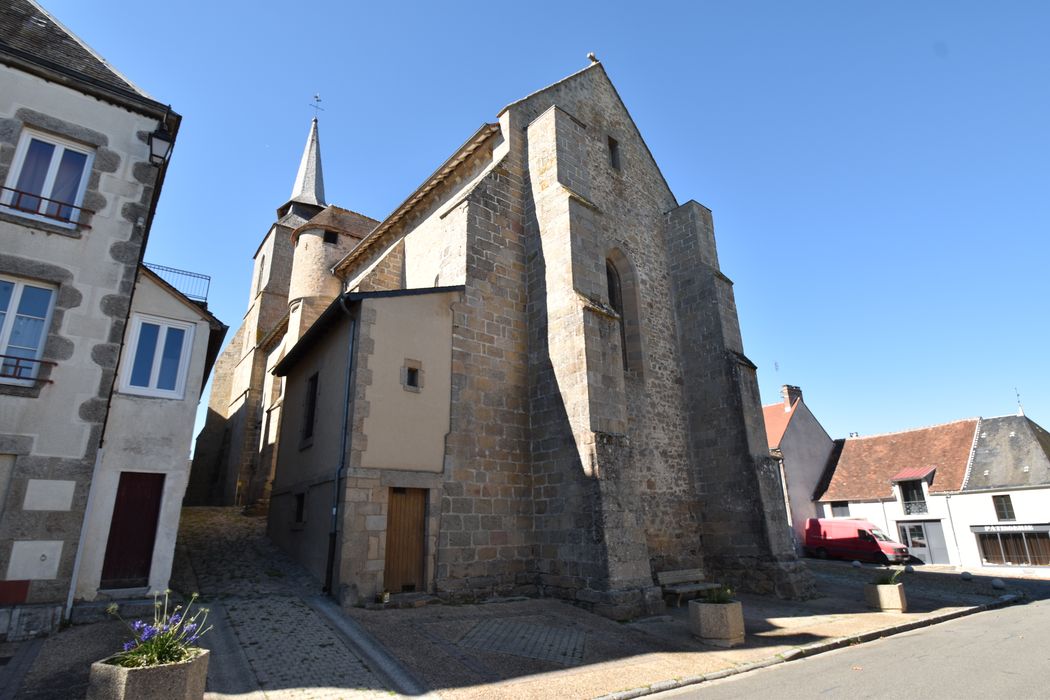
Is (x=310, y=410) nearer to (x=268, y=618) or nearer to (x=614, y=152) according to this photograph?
(x=268, y=618)

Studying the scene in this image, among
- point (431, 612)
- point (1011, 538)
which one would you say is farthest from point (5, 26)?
point (1011, 538)

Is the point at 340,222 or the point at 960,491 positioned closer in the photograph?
the point at 340,222

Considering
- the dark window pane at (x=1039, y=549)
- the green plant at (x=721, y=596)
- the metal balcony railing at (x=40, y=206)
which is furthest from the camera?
the dark window pane at (x=1039, y=549)

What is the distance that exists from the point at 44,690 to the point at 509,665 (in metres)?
4.36

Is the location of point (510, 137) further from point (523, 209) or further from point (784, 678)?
point (784, 678)

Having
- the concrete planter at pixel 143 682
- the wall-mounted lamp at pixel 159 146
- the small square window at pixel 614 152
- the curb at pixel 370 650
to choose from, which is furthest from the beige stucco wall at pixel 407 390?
the small square window at pixel 614 152

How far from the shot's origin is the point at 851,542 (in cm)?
2292

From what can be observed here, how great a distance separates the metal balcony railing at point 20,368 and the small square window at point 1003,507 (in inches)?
1219

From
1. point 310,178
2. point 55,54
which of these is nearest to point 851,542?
point 55,54

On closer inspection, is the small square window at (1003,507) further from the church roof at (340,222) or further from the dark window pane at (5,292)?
the dark window pane at (5,292)

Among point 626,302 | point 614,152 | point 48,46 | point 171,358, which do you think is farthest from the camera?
point 614,152

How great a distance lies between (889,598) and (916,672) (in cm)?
513

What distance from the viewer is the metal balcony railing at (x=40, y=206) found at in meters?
7.45

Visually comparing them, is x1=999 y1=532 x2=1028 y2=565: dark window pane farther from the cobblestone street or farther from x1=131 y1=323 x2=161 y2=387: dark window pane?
x1=131 y1=323 x2=161 y2=387: dark window pane
